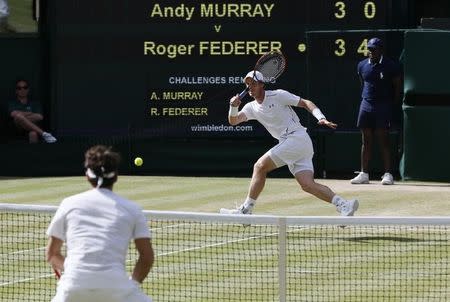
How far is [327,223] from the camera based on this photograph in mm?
9195

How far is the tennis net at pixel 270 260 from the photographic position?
980 centimetres

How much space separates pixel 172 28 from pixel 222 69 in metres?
0.94

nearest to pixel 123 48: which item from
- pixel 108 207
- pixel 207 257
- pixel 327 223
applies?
pixel 207 257

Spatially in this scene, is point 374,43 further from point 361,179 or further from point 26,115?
point 26,115

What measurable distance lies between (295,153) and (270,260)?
213 centimetres

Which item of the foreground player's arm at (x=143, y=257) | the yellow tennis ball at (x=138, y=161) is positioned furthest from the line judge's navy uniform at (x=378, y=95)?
the foreground player's arm at (x=143, y=257)

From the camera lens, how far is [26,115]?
20344mm

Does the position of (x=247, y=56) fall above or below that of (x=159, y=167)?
above

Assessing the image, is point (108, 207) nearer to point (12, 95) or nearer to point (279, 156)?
point (279, 156)

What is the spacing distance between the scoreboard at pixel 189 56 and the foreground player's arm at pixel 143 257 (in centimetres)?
1248

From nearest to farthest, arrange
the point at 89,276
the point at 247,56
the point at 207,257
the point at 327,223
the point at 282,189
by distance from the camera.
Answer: the point at 89,276, the point at 327,223, the point at 207,257, the point at 282,189, the point at 247,56

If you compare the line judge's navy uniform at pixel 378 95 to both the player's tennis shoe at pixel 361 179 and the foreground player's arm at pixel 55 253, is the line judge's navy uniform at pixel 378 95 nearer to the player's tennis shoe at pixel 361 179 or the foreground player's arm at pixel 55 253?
the player's tennis shoe at pixel 361 179

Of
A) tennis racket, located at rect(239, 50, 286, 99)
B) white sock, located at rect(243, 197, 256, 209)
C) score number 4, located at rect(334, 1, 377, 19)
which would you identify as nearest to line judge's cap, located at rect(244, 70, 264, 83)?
tennis racket, located at rect(239, 50, 286, 99)

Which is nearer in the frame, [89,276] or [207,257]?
[89,276]
